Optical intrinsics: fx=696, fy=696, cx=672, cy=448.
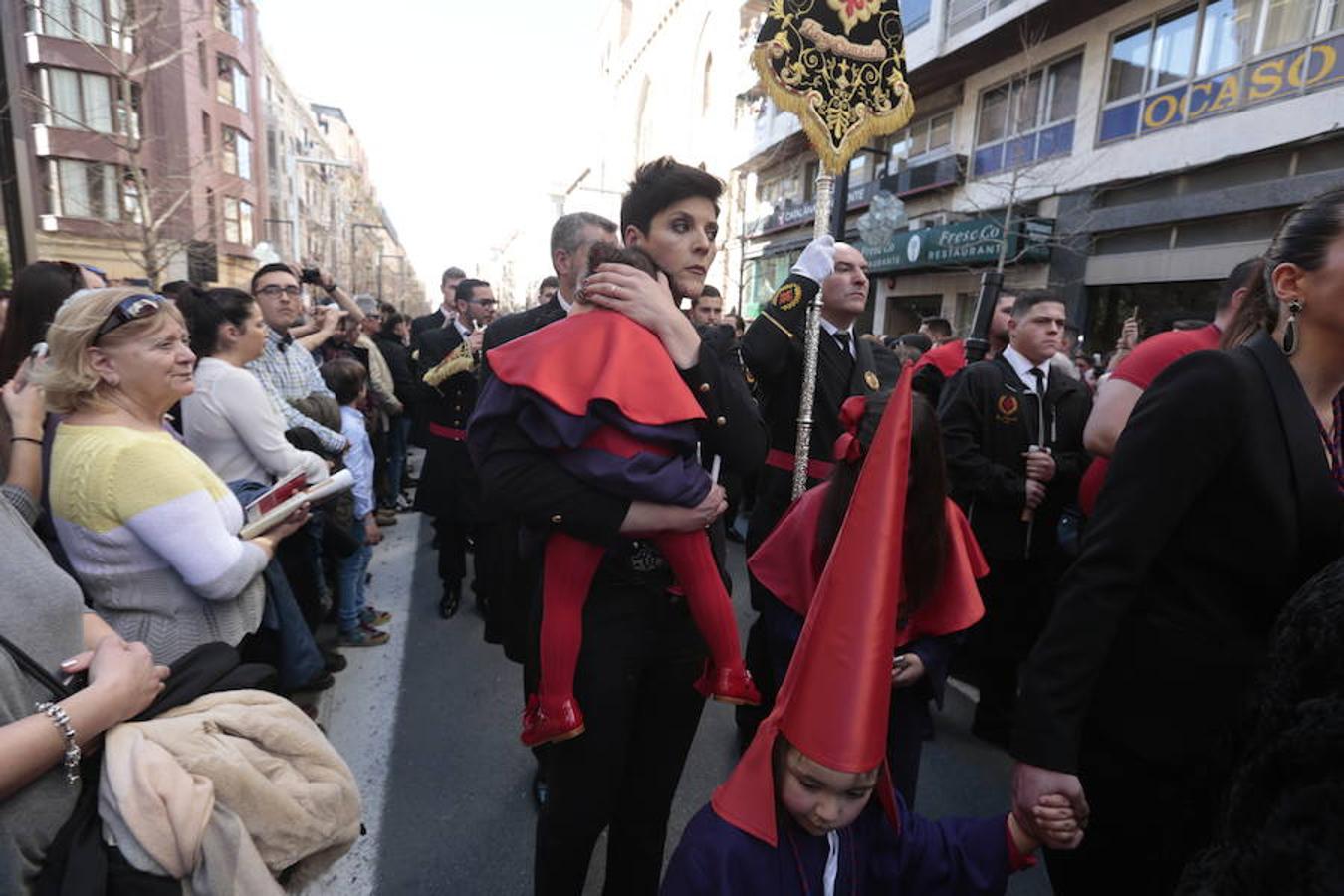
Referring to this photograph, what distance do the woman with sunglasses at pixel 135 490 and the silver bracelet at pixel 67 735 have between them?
666 mm

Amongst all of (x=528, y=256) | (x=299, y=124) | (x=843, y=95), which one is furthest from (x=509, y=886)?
(x=528, y=256)

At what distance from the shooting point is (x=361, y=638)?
414cm

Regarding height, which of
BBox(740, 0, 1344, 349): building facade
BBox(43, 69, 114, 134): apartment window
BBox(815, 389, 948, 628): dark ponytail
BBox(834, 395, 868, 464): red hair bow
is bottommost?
BBox(815, 389, 948, 628): dark ponytail

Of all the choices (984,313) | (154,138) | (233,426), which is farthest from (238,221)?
(984,313)

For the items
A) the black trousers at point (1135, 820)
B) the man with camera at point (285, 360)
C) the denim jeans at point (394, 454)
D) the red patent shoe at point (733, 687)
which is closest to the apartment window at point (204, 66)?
the denim jeans at point (394, 454)

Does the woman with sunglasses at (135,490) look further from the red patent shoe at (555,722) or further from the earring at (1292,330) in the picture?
the earring at (1292,330)

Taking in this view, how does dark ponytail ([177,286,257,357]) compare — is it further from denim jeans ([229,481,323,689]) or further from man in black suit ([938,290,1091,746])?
man in black suit ([938,290,1091,746])

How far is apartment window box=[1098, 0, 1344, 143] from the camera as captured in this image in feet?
36.3

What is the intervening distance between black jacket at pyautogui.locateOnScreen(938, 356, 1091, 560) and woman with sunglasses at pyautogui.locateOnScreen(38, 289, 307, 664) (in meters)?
3.03

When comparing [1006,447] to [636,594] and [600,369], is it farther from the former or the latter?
[600,369]

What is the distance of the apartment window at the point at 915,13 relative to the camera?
1846 cm

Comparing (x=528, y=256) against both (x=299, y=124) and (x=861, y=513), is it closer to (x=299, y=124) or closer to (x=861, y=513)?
(x=299, y=124)

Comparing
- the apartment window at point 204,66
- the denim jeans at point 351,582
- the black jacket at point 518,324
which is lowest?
the denim jeans at point 351,582

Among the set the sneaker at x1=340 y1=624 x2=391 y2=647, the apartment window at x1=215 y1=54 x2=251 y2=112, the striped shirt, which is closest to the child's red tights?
the striped shirt
